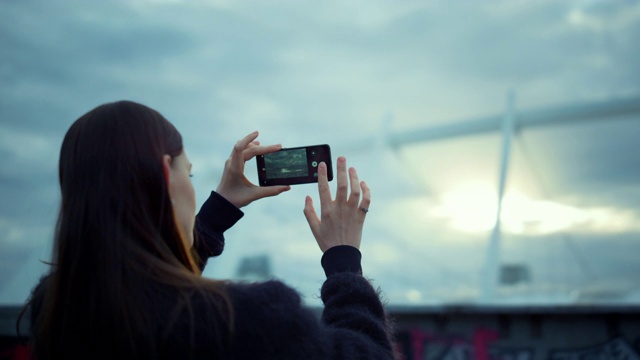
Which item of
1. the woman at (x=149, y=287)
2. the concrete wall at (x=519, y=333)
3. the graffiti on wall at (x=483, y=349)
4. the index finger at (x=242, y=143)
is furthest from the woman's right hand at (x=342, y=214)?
the graffiti on wall at (x=483, y=349)

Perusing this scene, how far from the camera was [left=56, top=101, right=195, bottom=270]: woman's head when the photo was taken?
133 centimetres

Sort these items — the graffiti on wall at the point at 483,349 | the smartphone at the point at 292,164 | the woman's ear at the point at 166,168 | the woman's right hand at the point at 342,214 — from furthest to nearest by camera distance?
the graffiti on wall at the point at 483,349 → the smartphone at the point at 292,164 → the woman's right hand at the point at 342,214 → the woman's ear at the point at 166,168

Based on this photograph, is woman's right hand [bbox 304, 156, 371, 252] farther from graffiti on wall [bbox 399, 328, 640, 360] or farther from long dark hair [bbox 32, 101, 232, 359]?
graffiti on wall [bbox 399, 328, 640, 360]

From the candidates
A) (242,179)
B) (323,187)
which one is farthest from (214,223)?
(323,187)

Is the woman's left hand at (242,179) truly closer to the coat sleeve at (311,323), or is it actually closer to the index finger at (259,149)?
the index finger at (259,149)

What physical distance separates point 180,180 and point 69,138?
28cm

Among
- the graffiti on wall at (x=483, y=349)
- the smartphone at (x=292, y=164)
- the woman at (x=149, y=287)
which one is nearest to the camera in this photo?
the woman at (x=149, y=287)

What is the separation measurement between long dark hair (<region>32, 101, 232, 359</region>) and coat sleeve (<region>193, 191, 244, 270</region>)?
0.55 metres

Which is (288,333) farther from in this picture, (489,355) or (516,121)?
(516,121)

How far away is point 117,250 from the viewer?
1.30 m

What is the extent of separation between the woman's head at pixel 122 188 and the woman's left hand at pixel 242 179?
47cm

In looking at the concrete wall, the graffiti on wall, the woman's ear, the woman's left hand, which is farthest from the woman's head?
the graffiti on wall

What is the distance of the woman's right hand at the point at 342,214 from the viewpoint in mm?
1635

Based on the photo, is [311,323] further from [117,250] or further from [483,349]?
[483,349]
